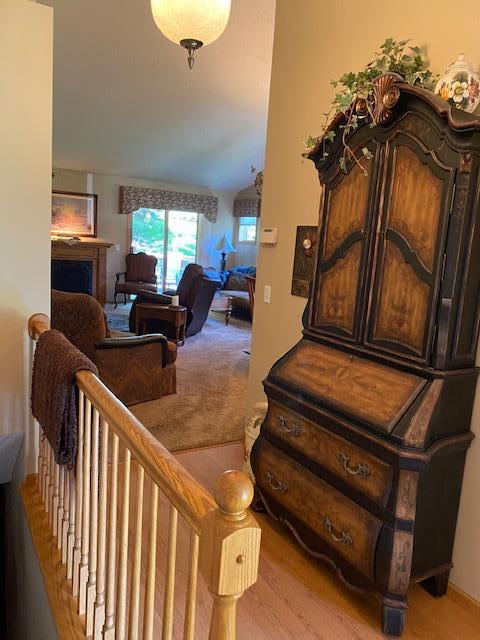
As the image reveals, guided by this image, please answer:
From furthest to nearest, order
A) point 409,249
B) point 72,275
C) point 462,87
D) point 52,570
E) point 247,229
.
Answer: point 247,229 < point 72,275 < point 52,570 < point 409,249 < point 462,87

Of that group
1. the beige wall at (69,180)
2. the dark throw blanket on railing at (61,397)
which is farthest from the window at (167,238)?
the dark throw blanket on railing at (61,397)

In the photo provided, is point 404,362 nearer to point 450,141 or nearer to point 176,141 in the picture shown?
point 450,141

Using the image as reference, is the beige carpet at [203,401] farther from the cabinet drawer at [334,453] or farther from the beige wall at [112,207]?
the beige wall at [112,207]

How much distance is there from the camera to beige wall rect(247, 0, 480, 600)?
1.95m

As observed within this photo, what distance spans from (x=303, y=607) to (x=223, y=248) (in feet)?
31.3

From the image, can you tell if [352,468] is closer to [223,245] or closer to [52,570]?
[52,570]

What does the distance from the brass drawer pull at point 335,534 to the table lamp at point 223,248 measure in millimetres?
9092

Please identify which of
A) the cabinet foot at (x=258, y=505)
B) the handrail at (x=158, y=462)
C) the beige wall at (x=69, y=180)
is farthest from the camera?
the beige wall at (x=69, y=180)

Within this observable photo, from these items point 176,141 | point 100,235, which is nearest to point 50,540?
point 176,141

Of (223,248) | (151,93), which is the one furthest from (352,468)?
(223,248)

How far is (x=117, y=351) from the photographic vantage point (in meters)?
3.96

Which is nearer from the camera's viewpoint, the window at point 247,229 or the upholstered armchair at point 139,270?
the upholstered armchair at point 139,270

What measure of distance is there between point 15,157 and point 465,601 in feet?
9.37

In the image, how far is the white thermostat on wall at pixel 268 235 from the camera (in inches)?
117
